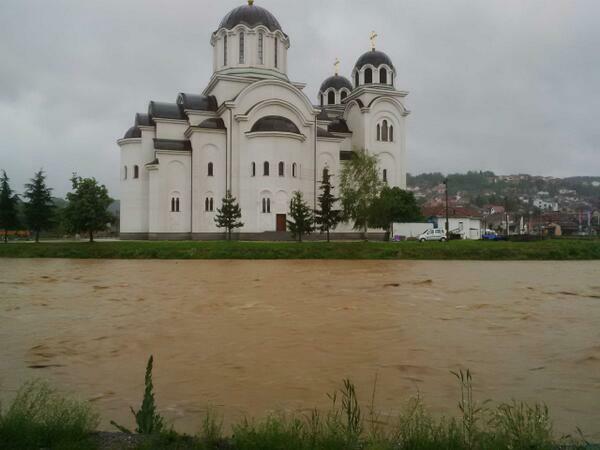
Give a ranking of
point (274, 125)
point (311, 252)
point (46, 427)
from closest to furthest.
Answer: point (46, 427), point (311, 252), point (274, 125)

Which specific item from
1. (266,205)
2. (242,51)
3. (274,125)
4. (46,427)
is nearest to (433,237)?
(266,205)

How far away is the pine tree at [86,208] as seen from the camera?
35406 millimetres

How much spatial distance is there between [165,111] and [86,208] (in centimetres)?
1521

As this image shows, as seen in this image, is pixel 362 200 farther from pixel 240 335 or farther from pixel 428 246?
pixel 240 335

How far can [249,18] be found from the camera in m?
46.9

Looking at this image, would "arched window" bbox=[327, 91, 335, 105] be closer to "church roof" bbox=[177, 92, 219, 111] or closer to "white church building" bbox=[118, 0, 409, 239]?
"white church building" bbox=[118, 0, 409, 239]

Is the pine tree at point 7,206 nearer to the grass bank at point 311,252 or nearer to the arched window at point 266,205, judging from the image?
the grass bank at point 311,252

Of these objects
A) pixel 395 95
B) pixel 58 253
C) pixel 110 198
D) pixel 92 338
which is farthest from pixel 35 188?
pixel 92 338

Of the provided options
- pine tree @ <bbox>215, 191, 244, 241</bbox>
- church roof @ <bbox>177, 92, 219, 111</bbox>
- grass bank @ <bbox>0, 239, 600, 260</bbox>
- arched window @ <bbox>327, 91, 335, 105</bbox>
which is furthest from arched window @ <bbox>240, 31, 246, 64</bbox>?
grass bank @ <bbox>0, 239, 600, 260</bbox>

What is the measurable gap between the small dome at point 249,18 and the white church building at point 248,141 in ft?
0.35

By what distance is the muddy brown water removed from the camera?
6207 mm

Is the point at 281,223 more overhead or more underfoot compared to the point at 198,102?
more underfoot

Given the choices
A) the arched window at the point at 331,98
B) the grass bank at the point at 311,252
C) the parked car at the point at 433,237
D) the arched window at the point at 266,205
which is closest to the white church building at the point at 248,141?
the arched window at the point at 266,205

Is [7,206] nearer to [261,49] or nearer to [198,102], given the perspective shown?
[198,102]
